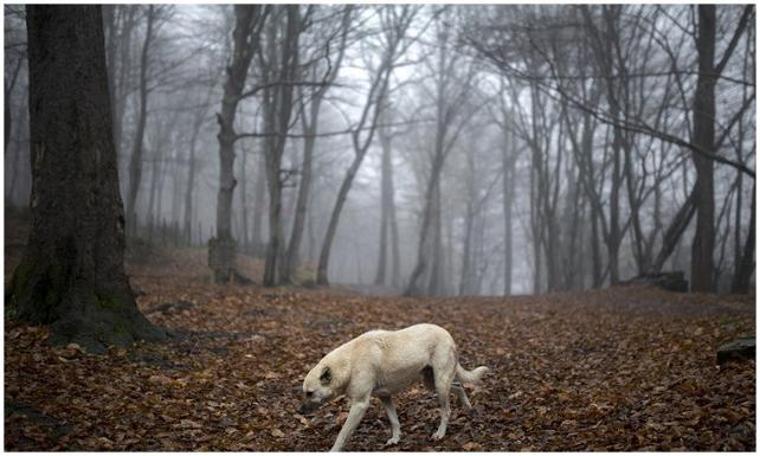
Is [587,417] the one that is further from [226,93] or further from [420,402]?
[226,93]

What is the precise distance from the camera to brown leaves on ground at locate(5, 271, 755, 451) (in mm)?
5207

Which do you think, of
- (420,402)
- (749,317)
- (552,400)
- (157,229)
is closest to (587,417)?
(552,400)

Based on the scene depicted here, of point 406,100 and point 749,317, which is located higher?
point 406,100

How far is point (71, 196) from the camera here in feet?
25.7

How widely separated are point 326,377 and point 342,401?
1.89m

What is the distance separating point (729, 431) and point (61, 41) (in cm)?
830

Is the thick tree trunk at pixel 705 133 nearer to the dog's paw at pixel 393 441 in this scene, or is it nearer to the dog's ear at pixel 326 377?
the dog's paw at pixel 393 441

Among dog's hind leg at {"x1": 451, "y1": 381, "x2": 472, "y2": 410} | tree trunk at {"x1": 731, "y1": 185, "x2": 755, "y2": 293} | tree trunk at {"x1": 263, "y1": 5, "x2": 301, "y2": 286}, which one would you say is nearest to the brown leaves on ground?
dog's hind leg at {"x1": 451, "y1": 381, "x2": 472, "y2": 410}

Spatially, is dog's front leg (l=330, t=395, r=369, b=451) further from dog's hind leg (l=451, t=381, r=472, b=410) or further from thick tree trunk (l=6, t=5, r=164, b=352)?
thick tree trunk (l=6, t=5, r=164, b=352)

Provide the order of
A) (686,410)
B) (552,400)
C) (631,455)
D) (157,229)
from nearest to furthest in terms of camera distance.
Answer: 1. (631,455)
2. (686,410)
3. (552,400)
4. (157,229)

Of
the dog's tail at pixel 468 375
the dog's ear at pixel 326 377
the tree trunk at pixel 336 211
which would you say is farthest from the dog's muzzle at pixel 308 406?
the tree trunk at pixel 336 211

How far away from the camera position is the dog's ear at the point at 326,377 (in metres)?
5.17

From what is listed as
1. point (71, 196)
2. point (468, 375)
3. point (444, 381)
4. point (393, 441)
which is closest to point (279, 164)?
point (71, 196)

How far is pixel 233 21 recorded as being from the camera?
25.3 metres
